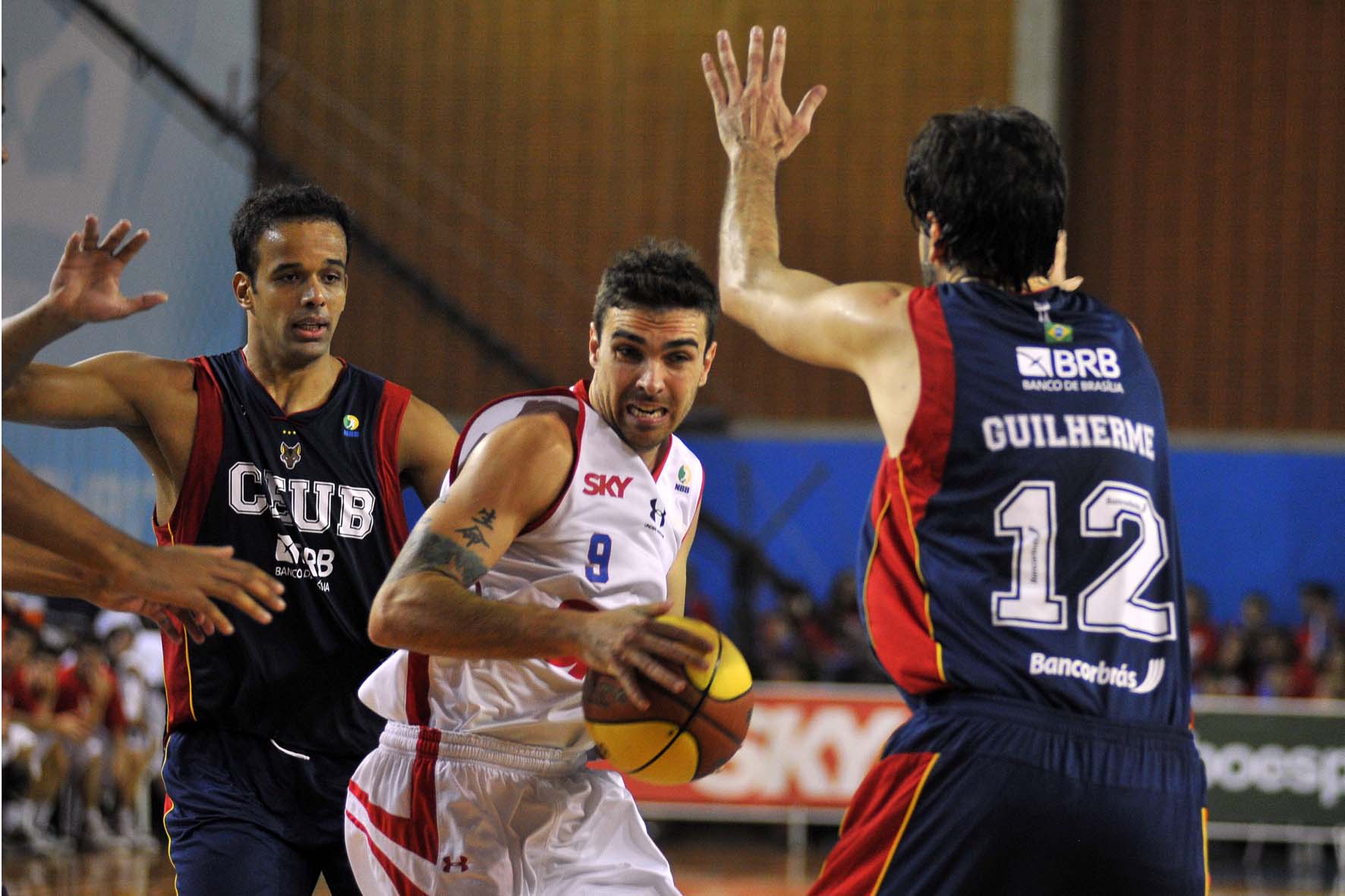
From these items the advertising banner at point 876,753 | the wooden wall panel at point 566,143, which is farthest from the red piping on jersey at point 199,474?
the wooden wall panel at point 566,143

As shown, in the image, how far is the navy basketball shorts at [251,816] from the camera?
3.69 meters

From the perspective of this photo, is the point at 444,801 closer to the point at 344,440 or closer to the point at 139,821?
the point at 344,440

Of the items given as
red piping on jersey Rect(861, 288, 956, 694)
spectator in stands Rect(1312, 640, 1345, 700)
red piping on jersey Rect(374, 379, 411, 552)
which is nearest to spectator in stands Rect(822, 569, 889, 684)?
spectator in stands Rect(1312, 640, 1345, 700)

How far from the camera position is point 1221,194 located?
1545cm

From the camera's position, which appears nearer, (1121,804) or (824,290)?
(1121,804)

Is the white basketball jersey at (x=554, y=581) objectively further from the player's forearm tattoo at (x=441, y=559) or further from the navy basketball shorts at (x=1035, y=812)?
the navy basketball shorts at (x=1035, y=812)

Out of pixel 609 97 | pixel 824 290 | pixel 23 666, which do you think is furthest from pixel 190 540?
pixel 609 97

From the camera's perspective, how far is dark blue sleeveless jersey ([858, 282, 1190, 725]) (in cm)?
273

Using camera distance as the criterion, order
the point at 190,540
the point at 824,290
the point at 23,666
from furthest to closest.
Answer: the point at 23,666 → the point at 190,540 → the point at 824,290

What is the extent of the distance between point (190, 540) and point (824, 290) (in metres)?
1.93

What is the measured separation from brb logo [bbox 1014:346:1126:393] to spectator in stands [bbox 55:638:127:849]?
29.5 ft

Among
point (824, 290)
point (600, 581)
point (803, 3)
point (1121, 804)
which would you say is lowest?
point (1121, 804)

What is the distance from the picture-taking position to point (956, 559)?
9.12 feet

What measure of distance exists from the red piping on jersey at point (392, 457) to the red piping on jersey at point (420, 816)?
0.66 metres
